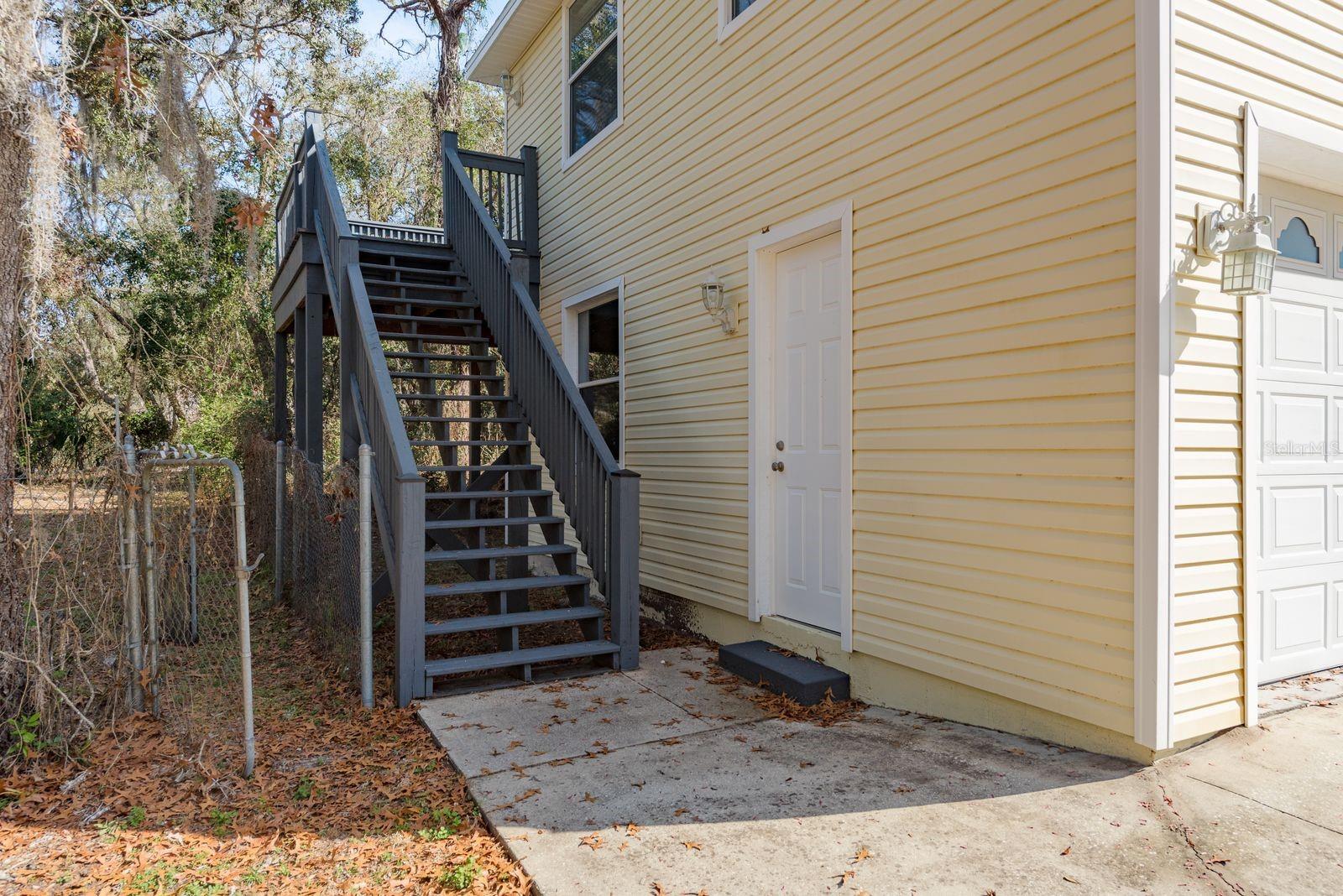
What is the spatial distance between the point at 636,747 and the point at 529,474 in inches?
101

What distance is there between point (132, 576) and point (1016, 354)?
13.5 feet

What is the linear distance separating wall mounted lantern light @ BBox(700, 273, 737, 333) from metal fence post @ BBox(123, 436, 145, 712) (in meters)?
3.38

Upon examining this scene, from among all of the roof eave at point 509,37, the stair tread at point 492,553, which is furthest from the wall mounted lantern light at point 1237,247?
the roof eave at point 509,37

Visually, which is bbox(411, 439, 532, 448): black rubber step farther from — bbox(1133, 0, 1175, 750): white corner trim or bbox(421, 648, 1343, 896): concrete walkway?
bbox(1133, 0, 1175, 750): white corner trim

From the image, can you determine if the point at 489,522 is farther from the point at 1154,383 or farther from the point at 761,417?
the point at 1154,383

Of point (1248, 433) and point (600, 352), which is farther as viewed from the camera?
point (600, 352)

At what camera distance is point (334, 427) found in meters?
16.4

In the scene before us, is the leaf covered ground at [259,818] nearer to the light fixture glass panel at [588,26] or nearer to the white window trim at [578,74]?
the white window trim at [578,74]

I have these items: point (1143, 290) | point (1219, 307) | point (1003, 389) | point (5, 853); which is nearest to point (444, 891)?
point (5, 853)

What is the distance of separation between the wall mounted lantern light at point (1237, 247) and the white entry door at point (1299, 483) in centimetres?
92

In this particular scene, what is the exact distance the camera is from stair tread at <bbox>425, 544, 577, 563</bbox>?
4.71m

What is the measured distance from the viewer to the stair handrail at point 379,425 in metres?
4.25

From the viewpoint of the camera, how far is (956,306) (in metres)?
3.83

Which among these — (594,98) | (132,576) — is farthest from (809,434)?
(594,98)
